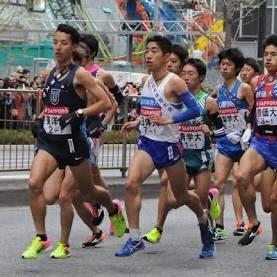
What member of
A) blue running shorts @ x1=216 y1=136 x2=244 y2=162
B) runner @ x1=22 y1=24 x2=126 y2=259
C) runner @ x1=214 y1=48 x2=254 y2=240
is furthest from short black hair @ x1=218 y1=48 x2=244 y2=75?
runner @ x1=22 y1=24 x2=126 y2=259

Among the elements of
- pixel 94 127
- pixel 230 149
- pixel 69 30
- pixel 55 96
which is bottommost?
pixel 230 149

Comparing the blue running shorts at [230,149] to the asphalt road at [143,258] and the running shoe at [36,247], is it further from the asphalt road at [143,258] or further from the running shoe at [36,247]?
the running shoe at [36,247]

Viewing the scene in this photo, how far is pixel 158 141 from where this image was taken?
8.54 meters

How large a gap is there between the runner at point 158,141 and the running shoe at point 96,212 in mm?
859

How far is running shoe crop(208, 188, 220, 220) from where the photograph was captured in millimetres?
10031

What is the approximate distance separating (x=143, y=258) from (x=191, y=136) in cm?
148

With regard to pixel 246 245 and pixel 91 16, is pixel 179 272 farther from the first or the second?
pixel 91 16

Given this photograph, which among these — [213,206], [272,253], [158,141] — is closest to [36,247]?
[158,141]

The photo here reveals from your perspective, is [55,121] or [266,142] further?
[266,142]

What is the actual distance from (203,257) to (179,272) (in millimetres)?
812

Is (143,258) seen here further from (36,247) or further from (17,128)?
(17,128)

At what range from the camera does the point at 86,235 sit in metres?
10.1

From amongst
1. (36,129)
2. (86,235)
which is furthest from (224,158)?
(36,129)

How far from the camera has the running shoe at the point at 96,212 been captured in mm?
9477
